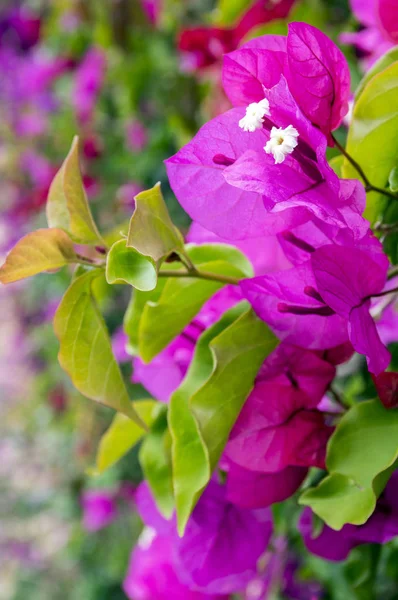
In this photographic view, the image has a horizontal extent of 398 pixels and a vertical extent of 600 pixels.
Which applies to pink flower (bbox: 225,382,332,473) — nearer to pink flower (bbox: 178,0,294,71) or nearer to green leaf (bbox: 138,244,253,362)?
green leaf (bbox: 138,244,253,362)

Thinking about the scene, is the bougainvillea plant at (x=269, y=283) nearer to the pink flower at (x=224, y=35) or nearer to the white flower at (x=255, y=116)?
the white flower at (x=255, y=116)

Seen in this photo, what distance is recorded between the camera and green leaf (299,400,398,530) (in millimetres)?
296

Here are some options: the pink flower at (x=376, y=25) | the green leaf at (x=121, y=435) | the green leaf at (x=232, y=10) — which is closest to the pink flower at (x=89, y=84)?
the green leaf at (x=232, y=10)

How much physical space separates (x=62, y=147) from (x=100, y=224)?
1.15 feet

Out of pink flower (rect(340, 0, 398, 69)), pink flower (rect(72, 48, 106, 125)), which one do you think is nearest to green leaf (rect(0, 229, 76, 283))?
pink flower (rect(340, 0, 398, 69))

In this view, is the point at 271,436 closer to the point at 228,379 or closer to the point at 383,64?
the point at 228,379

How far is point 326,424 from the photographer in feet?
1.21

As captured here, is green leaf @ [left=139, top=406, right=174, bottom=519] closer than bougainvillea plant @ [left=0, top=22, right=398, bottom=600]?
No

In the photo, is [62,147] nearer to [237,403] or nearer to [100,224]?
[100,224]

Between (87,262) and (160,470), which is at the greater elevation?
(87,262)

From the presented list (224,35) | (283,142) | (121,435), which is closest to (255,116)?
(283,142)

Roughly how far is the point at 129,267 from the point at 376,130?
0.41 ft

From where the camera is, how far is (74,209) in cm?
34

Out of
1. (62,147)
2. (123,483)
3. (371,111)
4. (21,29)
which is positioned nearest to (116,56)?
(62,147)
